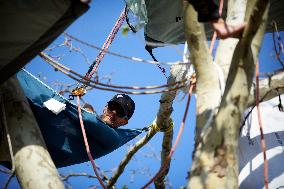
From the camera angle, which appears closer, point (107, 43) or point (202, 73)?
point (202, 73)

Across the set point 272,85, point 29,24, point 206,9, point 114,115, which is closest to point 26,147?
point 29,24

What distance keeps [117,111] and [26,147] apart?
2132mm

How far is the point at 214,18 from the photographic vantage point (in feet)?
3.60

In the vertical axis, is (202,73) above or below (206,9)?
below

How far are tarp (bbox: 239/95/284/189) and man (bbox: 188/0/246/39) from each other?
5.20 ft

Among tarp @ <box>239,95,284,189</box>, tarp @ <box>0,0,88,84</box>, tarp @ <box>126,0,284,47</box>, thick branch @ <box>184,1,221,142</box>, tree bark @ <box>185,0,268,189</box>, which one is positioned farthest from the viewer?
tarp @ <box>126,0,284,47</box>

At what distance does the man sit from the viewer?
109 centimetres

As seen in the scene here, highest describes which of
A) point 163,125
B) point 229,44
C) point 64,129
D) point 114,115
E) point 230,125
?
point 229,44

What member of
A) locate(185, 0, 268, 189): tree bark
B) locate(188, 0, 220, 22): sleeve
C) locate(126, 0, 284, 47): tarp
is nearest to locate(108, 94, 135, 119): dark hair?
locate(126, 0, 284, 47): tarp

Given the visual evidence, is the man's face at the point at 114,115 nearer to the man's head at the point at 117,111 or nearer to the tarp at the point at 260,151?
the man's head at the point at 117,111

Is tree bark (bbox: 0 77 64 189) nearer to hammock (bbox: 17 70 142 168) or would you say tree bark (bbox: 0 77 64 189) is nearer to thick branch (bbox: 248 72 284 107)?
hammock (bbox: 17 70 142 168)

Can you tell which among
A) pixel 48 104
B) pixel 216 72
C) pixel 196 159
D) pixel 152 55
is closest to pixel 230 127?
pixel 196 159

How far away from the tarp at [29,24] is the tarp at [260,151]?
6.04 feet

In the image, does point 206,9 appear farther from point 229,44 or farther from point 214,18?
point 229,44
